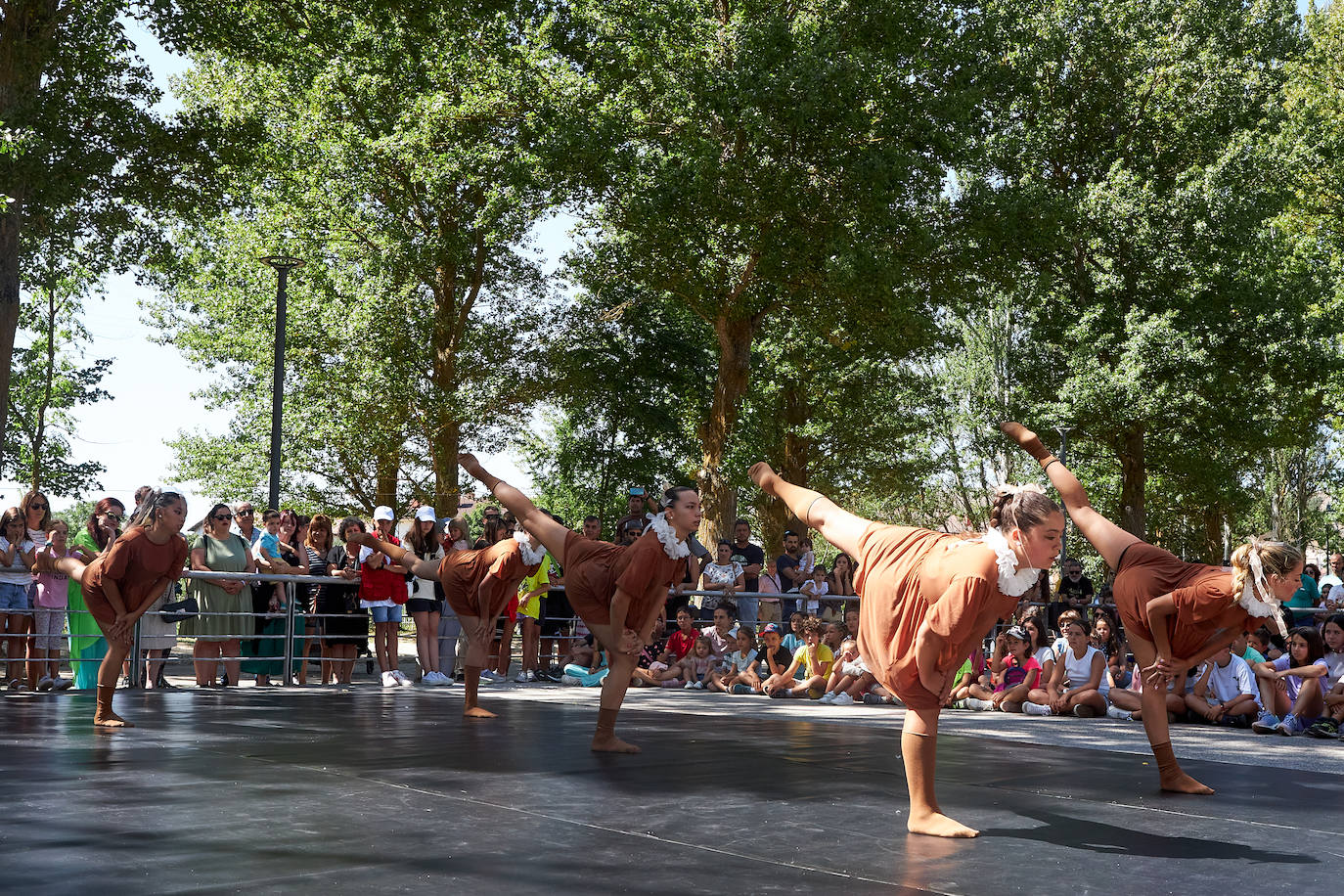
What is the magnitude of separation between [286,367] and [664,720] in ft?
56.1

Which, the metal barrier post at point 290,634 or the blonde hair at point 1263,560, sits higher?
the blonde hair at point 1263,560

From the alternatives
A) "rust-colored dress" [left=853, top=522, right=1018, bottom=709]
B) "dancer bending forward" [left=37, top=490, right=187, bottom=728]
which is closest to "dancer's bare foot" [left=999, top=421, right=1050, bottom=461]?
"rust-colored dress" [left=853, top=522, right=1018, bottom=709]

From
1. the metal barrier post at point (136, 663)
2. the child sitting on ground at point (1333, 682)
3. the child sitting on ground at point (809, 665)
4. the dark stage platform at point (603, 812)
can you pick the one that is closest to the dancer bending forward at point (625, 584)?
the dark stage platform at point (603, 812)

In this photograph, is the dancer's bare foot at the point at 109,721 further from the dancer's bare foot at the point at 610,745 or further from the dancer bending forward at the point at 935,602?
the dancer bending forward at the point at 935,602

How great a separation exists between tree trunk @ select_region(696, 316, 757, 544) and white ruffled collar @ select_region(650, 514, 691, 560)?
47.9ft

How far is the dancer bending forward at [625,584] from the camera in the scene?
24.4 ft

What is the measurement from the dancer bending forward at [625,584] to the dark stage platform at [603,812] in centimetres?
44

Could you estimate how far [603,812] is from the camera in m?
5.46

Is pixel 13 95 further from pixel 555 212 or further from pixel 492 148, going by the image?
pixel 555 212

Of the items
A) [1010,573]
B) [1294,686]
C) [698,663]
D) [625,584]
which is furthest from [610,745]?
[1294,686]

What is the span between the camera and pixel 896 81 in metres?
21.2

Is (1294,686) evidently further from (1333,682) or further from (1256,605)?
(1256,605)

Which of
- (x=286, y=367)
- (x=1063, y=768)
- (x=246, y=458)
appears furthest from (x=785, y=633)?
(x=246, y=458)

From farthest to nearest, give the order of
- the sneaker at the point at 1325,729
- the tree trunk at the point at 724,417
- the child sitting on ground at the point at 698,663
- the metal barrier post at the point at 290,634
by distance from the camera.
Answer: the tree trunk at the point at 724,417 → the child sitting on ground at the point at 698,663 → the metal barrier post at the point at 290,634 → the sneaker at the point at 1325,729
